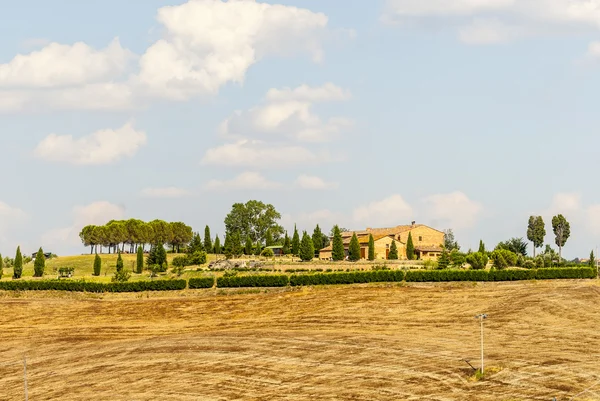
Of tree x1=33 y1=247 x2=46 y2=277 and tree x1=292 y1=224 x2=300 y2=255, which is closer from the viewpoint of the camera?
tree x1=33 y1=247 x2=46 y2=277

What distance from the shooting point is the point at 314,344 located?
5544cm

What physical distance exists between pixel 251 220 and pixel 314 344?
130938 mm

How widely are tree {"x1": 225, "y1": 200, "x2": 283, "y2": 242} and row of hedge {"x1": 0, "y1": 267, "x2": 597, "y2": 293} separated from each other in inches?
3502

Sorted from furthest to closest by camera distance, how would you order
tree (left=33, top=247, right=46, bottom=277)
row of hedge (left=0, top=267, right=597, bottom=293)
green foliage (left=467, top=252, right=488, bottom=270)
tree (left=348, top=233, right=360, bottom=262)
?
tree (left=33, top=247, right=46, bottom=277), tree (left=348, top=233, right=360, bottom=262), green foliage (left=467, top=252, right=488, bottom=270), row of hedge (left=0, top=267, right=597, bottom=293)

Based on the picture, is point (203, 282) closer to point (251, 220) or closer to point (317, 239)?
point (317, 239)

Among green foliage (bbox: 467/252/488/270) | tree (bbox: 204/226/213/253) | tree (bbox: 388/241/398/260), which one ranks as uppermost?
tree (bbox: 204/226/213/253)

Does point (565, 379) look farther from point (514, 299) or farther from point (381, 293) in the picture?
point (381, 293)

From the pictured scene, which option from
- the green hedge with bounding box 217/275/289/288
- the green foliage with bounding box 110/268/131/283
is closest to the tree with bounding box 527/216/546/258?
the green hedge with bounding box 217/275/289/288

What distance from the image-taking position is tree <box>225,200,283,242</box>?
18462 centimetres

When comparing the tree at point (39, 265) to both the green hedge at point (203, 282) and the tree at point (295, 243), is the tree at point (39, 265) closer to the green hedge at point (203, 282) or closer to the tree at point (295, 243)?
the green hedge at point (203, 282)

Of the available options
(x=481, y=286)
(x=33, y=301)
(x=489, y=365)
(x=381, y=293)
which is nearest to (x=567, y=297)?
(x=481, y=286)

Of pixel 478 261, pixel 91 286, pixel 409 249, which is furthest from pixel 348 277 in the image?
pixel 91 286

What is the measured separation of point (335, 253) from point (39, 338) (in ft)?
181

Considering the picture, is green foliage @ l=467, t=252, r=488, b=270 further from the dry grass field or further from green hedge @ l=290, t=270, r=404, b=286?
green hedge @ l=290, t=270, r=404, b=286
